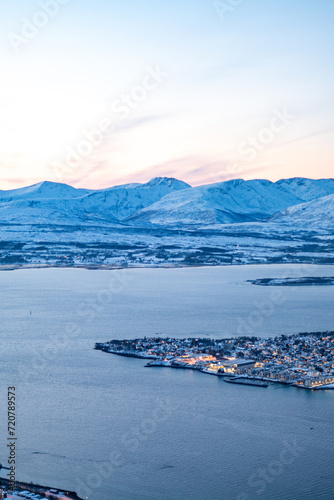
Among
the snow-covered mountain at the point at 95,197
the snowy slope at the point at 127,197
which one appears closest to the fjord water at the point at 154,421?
the snow-covered mountain at the point at 95,197

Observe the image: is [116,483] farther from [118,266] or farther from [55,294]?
[118,266]

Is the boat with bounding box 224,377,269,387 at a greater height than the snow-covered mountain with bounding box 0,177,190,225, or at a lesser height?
lesser

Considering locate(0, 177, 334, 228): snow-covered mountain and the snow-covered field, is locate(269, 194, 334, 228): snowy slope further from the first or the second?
locate(0, 177, 334, 228): snow-covered mountain

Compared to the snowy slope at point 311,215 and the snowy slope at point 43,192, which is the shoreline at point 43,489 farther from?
the snowy slope at point 43,192

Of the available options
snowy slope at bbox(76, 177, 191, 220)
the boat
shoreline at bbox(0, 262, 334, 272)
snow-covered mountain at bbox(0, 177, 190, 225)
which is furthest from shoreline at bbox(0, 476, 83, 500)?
snowy slope at bbox(76, 177, 191, 220)

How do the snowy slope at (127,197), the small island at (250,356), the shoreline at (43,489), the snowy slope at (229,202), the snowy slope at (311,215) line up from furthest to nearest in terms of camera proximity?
the snowy slope at (127,197)
the snowy slope at (229,202)
the snowy slope at (311,215)
the small island at (250,356)
the shoreline at (43,489)

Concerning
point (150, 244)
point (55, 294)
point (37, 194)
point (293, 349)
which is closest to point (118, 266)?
point (150, 244)

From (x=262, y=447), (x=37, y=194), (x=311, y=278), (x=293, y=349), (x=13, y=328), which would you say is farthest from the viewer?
(x=37, y=194)
